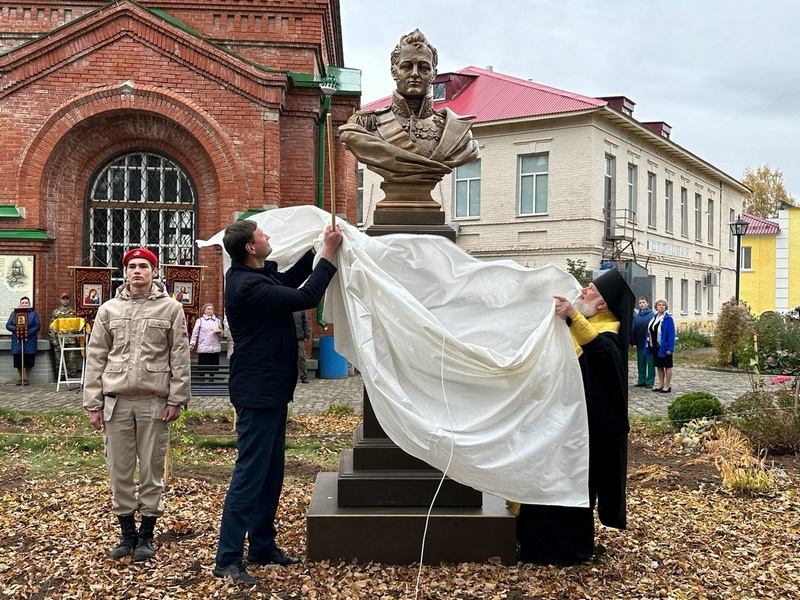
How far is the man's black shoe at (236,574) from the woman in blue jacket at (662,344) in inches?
425

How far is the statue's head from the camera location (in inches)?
205

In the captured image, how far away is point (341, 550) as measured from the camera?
14.8 feet

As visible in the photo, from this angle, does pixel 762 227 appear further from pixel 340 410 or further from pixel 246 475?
pixel 246 475

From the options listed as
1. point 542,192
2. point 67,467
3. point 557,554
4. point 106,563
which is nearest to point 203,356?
point 67,467

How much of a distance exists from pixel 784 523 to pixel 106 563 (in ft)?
15.4

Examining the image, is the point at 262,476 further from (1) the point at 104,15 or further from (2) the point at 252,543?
(1) the point at 104,15

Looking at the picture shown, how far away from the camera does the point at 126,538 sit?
482 centimetres

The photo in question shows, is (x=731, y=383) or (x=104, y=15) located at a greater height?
(x=104, y=15)

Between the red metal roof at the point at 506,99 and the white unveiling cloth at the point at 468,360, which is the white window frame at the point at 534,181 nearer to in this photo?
the red metal roof at the point at 506,99

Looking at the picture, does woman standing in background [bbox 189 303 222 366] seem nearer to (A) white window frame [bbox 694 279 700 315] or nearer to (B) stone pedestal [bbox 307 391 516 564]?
(B) stone pedestal [bbox 307 391 516 564]

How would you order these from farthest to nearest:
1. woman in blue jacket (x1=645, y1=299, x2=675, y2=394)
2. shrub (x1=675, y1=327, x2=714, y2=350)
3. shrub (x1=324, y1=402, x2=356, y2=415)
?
1. shrub (x1=675, y1=327, x2=714, y2=350)
2. woman in blue jacket (x1=645, y1=299, x2=675, y2=394)
3. shrub (x1=324, y1=402, x2=356, y2=415)

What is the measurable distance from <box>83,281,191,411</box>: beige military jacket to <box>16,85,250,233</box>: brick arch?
998 cm

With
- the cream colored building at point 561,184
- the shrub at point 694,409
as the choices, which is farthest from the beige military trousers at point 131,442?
the cream colored building at point 561,184

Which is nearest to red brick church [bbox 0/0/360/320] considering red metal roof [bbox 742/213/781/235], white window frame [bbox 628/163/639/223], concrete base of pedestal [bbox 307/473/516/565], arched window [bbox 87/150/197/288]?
arched window [bbox 87/150/197/288]
